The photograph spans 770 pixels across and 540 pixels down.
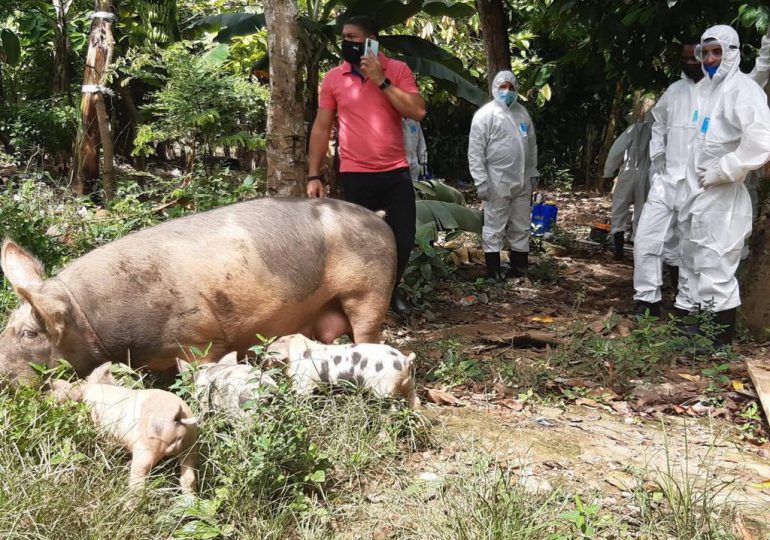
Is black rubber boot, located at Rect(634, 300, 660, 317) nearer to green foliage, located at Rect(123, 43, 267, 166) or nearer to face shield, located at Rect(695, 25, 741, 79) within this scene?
face shield, located at Rect(695, 25, 741, 79)

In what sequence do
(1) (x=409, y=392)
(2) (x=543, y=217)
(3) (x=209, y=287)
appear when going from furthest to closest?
(2) (x=543, y=217) < (1) (x=409, y=392) < (3) (x=209, y=287)

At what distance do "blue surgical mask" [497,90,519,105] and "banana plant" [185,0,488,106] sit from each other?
1.51 feet

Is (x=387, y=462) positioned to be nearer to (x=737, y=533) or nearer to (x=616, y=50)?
(x=737, y=533)

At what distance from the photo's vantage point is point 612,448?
3695mm

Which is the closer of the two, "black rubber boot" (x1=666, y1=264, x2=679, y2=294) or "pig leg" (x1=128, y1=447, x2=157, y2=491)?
"pig leg" (x1=128, y1=447, x2=157, y2=491)

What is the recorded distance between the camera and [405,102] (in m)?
4.75

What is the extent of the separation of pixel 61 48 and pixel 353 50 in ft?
26.4

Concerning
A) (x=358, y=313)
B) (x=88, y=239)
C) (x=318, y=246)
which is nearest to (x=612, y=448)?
(x=358, y=313)

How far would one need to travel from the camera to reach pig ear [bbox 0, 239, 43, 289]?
3.27 meters

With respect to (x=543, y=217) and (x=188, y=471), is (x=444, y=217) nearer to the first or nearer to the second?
(x=543, y=217)

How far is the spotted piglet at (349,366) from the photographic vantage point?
3.51 meters

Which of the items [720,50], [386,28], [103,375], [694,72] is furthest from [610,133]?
[103,375]

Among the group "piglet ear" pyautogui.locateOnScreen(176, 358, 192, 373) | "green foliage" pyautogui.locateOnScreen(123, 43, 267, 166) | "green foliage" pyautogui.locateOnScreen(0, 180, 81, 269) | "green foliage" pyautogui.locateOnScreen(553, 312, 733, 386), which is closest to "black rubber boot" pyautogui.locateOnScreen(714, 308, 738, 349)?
"green foliage" pyautogui.locateOnScreen(553, 312, 733, 386)

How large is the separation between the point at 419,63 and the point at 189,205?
2.89 metres
